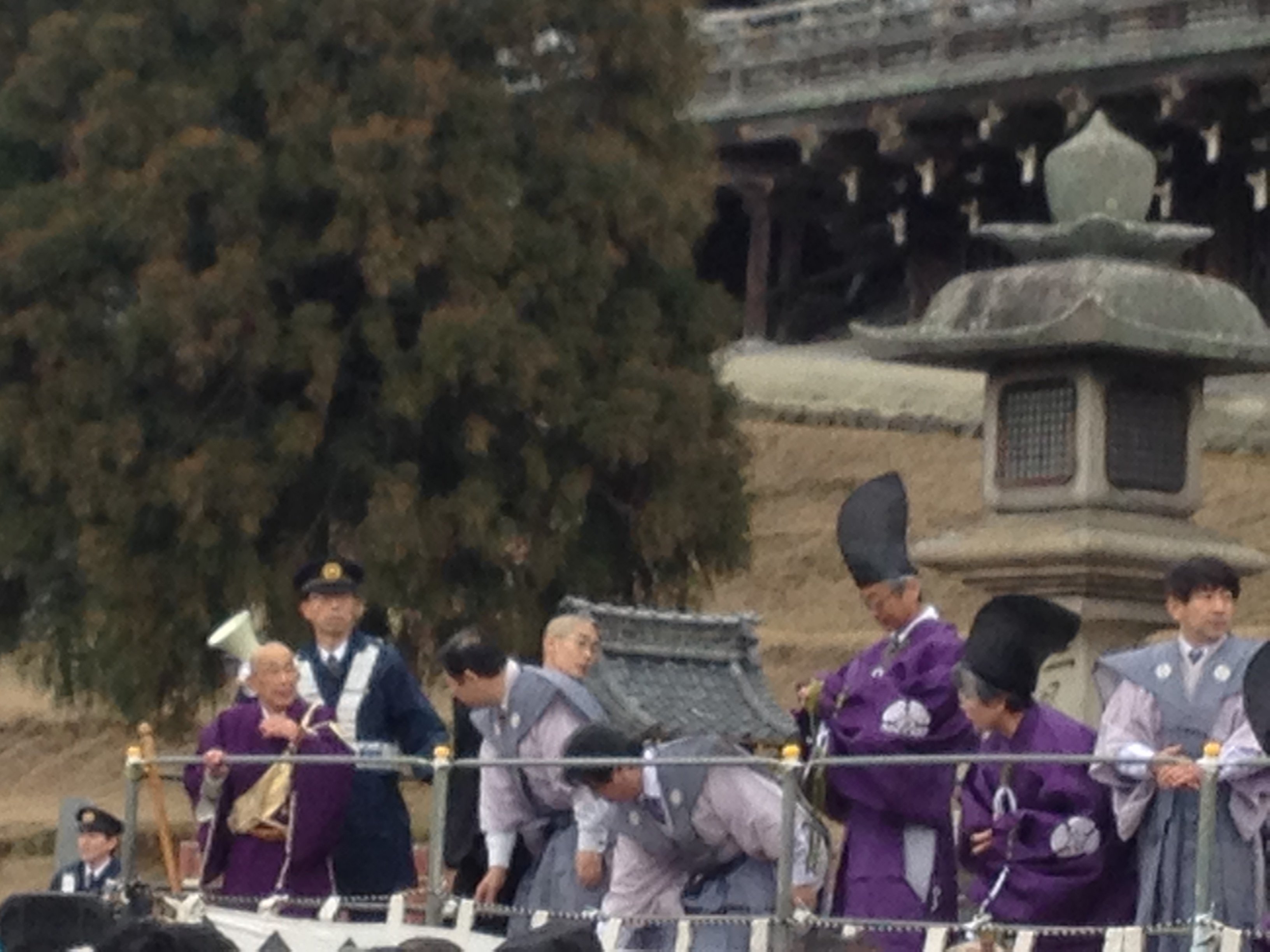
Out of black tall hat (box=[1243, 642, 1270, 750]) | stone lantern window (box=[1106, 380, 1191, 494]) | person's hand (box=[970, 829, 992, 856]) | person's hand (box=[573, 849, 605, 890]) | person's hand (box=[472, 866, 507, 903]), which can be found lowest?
person's hand (box=[472, 866, 507, 903])

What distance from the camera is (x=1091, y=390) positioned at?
38.5 feet

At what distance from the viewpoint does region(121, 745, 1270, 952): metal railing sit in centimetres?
731

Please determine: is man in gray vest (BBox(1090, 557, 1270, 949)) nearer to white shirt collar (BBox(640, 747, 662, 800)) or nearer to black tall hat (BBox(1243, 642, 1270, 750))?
black tall hat (BBox(1243, 642, 1270, 750))

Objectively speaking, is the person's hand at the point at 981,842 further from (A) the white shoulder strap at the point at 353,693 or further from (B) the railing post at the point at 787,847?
(A) the white shoulder strap at the point at 353,693

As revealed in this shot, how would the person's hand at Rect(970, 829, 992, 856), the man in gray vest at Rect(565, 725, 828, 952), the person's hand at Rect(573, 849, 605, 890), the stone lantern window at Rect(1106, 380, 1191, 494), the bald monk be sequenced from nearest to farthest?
1. the person's hand at Rect(970, 829, 992, 856)
2. the man in gray vest at Rect(565, 725, 828, 952)
3. the person's hand at Rect(573, 849, 605, 890)
4. the bald monk
5. the stone lantern window at Rect(1106, 380, 1191, 494)

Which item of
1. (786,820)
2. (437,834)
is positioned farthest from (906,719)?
(437,834)

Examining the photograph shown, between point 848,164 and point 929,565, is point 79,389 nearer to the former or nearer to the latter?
point 929,565

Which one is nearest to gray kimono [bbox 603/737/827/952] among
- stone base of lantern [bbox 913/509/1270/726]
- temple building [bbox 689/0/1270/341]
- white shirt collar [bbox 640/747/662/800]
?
white shirt collar [bbox 640/747/662/800]

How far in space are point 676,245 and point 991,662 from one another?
9285 millimetres

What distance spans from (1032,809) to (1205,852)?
0.89m

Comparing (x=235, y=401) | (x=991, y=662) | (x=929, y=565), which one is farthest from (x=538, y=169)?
(x=991, y=662)

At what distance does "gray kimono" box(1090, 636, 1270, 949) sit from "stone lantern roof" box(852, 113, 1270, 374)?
350 centimetres

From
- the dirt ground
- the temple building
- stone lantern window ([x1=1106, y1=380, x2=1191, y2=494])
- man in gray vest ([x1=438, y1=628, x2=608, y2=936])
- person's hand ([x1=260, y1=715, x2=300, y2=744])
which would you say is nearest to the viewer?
man in gray vest ([x1=438, y1=628, x2=608, y2=936])

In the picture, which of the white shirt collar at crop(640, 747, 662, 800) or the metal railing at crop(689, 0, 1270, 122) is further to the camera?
the metal railing at crop(689, 0, 1270, 122)
